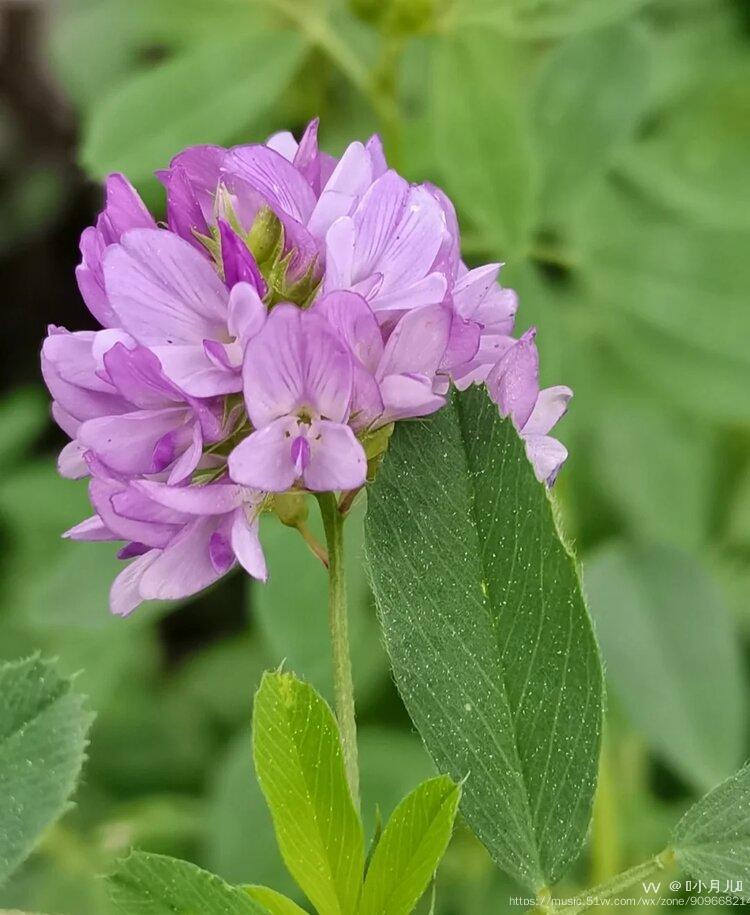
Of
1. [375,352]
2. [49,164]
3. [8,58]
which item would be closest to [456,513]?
[375,352]

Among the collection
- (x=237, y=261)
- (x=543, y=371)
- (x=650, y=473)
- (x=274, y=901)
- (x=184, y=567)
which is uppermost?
(x=237, y=261)

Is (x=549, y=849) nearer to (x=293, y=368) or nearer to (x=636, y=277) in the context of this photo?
(x=293, y=368)

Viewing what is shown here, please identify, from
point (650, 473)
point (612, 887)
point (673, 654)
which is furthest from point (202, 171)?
point (650, 473)

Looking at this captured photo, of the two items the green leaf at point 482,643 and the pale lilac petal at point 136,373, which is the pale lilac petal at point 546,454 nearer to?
the green leaf at point 482,643

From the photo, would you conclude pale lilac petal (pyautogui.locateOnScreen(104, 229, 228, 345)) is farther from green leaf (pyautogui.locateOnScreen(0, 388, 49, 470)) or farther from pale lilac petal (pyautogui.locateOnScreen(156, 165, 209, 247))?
green leaf (pyautogui.locateOnScreen(0, 388, 49, 470))

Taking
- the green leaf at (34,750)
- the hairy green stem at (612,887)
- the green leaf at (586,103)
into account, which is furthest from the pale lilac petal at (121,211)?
the green leaf at (586,103)

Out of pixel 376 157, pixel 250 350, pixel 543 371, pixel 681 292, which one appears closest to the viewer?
pixel 250 350

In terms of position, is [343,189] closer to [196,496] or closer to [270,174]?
[270,174]
